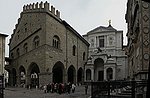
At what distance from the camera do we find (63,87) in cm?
3195

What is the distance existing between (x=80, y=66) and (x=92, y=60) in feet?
10.6

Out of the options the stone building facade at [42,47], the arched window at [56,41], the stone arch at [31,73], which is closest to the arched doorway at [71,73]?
the stone building facade at [42,47]

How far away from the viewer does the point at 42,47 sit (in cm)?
4019

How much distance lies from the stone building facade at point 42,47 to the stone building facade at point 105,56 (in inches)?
219

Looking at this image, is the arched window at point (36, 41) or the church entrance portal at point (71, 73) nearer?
the arched window at point (36, 41)

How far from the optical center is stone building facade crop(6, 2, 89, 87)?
4038 cm

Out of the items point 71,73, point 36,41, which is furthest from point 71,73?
point 36,41

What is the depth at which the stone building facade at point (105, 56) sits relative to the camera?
54.5 m

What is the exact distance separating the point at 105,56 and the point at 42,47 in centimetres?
1847

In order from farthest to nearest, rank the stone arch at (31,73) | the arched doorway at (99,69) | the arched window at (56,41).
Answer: the arched doorway at (99,69) < the arched window at (56,41) < the stone arch at (31,73)

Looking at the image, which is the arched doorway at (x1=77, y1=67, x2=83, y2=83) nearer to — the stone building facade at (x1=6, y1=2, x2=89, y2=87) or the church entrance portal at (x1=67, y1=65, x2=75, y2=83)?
the church entrance portal at (x1=67, y1=65, x2=75, y2=83)

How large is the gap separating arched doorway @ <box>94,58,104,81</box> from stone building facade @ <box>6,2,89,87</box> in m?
6.23

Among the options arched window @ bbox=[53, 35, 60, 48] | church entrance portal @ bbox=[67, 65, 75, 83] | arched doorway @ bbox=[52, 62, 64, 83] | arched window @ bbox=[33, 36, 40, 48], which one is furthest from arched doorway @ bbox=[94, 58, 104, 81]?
arched window @ bbox=[33, 36, 40, 48]

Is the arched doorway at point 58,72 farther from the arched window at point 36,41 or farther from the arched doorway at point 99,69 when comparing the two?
the arched doorway at point 99,69
